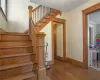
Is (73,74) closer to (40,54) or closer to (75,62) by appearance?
(75,62)

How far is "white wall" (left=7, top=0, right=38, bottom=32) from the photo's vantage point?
14.6 ft

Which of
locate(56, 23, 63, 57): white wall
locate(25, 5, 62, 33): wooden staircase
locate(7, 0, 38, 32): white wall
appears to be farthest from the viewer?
locate(56, 23, 63, 57): white wall

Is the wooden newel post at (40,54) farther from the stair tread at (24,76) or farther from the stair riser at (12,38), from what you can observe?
the stair riser at (12,38)

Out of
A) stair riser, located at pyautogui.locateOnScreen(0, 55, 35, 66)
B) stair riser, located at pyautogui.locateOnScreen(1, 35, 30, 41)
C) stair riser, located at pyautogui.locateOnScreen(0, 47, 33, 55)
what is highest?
stair riser, located at pyautogui.locateOnScreen(1, 35, 30, 41)

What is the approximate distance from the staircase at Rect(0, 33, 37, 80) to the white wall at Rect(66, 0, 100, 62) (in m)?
2.06

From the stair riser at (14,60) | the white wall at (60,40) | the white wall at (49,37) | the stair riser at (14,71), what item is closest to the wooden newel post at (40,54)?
the stair riser at (14,71)

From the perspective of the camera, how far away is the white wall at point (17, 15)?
14.6 feet

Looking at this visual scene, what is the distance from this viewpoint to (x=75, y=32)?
3854 millimetres

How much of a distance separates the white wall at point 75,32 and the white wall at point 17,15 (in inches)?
90.8

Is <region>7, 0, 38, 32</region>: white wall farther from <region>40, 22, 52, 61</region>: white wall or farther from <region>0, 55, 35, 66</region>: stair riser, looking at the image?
<region>0, 55, 35, 66</region>: stair riser

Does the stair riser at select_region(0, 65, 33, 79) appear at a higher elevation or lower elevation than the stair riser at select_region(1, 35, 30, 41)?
lower

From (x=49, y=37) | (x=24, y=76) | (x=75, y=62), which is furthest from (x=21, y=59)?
(x=75, y=62)

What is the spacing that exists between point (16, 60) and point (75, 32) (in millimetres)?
2722

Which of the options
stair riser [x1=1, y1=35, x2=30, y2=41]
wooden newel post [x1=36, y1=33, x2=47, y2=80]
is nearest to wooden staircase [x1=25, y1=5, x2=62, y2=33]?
stair riser [x1=1, y1=35, x2=30, y2=41]
